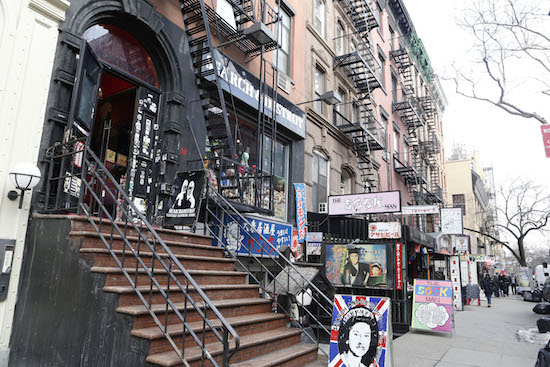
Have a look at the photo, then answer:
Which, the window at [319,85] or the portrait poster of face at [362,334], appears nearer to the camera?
the portrait poster of face at [362,334]

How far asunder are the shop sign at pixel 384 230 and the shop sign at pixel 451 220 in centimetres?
931

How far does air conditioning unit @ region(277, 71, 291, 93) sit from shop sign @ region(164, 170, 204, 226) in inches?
235

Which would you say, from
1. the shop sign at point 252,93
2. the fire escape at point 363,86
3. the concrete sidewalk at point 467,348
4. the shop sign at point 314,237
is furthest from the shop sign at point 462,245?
the shop sign at point 252,93

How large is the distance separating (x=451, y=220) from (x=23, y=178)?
19.6 m

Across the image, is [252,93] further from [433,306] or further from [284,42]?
[433,306]

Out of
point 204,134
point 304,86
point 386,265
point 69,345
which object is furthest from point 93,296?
point 304,86

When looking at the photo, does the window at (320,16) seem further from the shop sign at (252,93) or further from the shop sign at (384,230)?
the shop sign at (384,230)

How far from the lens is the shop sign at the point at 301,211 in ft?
42.6

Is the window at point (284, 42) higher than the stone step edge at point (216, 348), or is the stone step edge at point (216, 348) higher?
the window at point (284, 42)

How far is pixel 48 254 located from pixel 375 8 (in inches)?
888

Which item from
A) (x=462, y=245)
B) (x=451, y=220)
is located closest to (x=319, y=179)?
(x=451, y=220)

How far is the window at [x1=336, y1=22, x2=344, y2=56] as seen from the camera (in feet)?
59.5

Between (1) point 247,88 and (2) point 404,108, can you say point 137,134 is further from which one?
(2) point 404,108

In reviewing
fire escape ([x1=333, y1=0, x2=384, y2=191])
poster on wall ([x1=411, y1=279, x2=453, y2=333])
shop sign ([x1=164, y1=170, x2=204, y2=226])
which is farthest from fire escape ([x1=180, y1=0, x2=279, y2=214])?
fire escape ([x1=333, y1=0, x2=384, y2=191])
